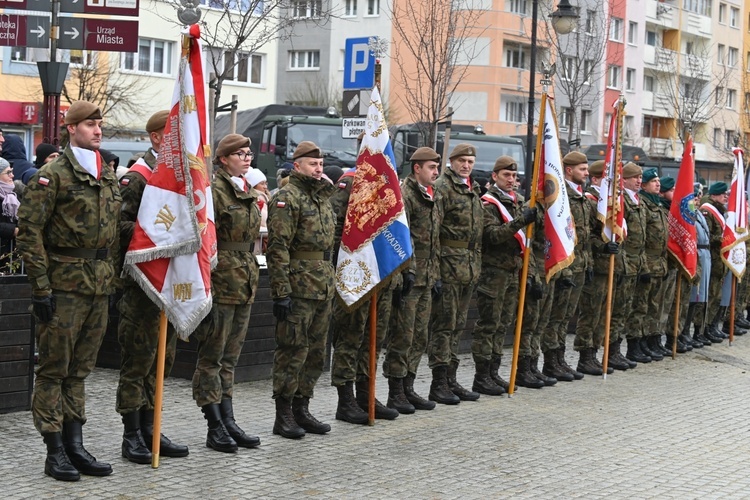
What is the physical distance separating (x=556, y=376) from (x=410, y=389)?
260 centimetres

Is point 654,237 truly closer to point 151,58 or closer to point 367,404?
point 367,404

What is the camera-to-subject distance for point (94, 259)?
7.36 m

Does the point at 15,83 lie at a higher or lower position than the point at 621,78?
lower

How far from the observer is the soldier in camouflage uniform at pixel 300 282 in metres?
8.75

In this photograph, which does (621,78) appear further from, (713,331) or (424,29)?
(713,331)

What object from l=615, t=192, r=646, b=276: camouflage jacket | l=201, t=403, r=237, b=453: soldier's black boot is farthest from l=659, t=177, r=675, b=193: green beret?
l=201, t=403, r=237, b=453: soldier's black boot

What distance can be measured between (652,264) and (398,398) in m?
5.28

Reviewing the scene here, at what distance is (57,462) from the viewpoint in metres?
7.28

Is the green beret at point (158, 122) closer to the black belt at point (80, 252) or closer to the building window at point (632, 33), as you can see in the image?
the black belt at point (80, 252)

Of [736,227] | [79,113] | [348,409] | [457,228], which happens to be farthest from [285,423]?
[736,227]

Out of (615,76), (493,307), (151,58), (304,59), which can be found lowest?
(493,307)

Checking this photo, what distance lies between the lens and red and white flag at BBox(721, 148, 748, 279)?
16.9 metres

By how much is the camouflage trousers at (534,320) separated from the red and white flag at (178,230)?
4.84 m

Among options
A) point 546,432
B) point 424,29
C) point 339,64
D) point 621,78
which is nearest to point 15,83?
point 424,29
